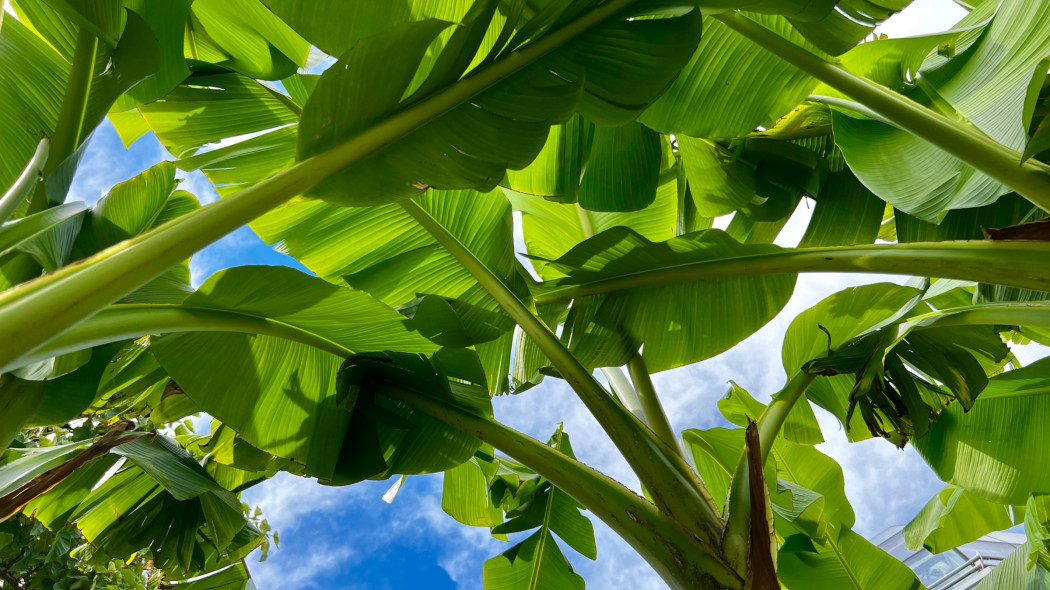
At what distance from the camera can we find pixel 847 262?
784 mm

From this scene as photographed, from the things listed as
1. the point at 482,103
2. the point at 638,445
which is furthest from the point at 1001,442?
the point at 482,103

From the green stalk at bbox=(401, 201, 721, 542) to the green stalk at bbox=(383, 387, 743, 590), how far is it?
3cm

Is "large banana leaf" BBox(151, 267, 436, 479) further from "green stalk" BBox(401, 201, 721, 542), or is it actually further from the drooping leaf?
the drooping leaf

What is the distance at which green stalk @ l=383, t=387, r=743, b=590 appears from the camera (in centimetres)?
73

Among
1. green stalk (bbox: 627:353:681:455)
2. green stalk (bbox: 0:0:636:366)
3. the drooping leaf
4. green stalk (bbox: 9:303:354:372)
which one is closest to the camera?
green stalk (bbox: 0:0:636:366)

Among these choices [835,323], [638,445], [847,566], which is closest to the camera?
[638,445]

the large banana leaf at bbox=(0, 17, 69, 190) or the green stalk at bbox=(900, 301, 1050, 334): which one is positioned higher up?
the large banana leaf at bbox=(0, 17, 69, 190)

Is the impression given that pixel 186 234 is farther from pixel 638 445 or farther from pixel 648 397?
pixel 648 397

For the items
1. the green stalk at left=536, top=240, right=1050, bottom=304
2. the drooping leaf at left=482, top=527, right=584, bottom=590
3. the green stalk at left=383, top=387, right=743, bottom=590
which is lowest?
the drooping leaf at left=482, top=527, right=584, bottom=590

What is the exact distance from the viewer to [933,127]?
2.41 ft

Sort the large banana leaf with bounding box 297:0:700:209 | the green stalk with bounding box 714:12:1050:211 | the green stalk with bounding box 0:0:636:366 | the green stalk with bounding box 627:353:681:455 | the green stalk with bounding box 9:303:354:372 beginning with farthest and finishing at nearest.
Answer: the green stalk with bounding box 627:353:681:455
the green stalk with bounding box 714:12:1050:211
the large banana leaf with bounding box 297:0:700:209
the green stalk with bounding box 9:303:354:372
the green stalk with bounding box 0:0:636:366

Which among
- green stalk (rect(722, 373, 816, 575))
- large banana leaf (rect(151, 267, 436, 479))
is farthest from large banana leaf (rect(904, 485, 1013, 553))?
large banana leaf (rect(151, 267, 436, 479))

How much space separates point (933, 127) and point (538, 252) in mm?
824

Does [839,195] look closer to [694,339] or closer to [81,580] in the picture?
[694,339]
